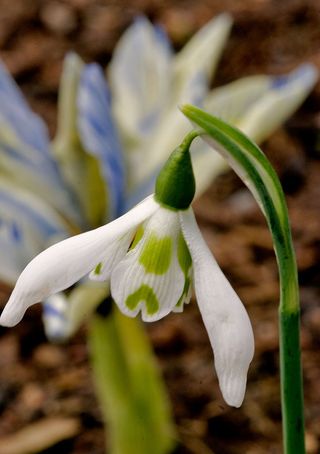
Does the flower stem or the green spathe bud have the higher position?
the green spathe bud

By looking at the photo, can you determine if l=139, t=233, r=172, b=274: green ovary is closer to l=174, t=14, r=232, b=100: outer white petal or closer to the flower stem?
the flower stem

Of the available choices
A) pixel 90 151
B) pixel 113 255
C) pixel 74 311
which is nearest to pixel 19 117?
pixel 90 151

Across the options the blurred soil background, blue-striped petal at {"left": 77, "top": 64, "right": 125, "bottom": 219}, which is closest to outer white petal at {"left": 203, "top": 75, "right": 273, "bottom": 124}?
blue-striped petal at {"left": 77, "top": 64, "right": 125, "bottom": 219}

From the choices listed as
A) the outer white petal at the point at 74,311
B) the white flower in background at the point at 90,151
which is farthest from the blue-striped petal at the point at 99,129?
the outer white petal at the point at 74,311

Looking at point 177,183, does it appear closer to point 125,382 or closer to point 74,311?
point 74,311

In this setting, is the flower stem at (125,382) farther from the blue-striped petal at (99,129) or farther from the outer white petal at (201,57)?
the outer white petal at (201,57)

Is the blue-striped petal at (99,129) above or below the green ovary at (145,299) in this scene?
below
